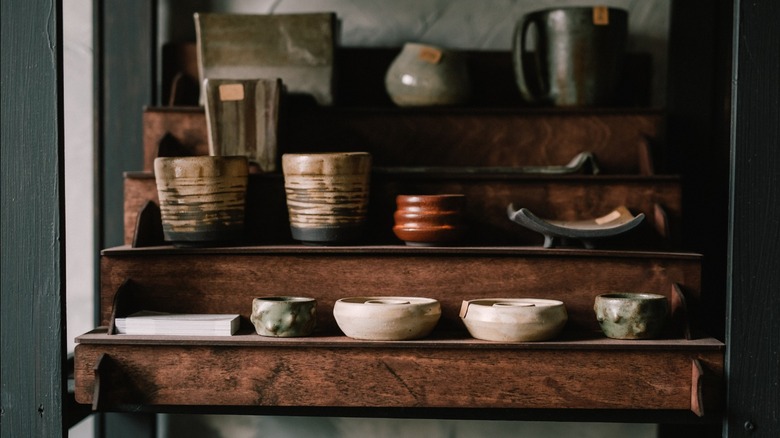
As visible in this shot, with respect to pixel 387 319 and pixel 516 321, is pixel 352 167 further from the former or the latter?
pixel 516 321

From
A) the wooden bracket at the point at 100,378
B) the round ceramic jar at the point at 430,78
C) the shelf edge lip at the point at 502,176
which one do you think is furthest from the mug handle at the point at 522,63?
the wooden bracket at the point at 100,378

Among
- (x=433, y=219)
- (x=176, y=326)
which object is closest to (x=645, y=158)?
(x=433, y=219)

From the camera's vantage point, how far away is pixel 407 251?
1.73m

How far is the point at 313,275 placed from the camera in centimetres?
176

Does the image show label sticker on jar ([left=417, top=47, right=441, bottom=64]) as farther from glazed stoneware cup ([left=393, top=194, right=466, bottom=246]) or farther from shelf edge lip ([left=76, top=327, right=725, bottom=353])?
shelf edge lip ([left=76, top=327, right=725, bottom=353])

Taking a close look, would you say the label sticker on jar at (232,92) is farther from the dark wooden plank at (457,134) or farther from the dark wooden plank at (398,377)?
the dark wooden plank at (398,377)

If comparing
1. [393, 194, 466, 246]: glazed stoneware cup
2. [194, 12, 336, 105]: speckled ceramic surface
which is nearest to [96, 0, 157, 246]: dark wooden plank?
[194, 12, 336, 105]: speckled ceramic surface

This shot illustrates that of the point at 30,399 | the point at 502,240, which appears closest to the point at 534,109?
the point at 502,240

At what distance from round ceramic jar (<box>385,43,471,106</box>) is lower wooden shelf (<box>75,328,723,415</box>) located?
727 millimetres

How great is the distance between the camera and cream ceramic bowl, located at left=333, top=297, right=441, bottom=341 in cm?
162

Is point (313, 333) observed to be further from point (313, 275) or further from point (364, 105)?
point (364, 105)

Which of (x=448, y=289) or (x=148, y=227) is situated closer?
(x=448, y=289)

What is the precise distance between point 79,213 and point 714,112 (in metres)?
1.97

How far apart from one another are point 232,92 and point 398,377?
0.85 m
